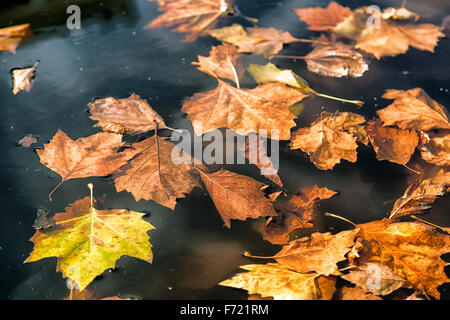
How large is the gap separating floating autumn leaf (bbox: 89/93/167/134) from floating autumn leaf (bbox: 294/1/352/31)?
0.85 m

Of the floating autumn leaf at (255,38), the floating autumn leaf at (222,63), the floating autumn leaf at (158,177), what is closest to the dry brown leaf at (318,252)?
the floating autumn leaf at (158,177)

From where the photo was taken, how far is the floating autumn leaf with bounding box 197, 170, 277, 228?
93 cm

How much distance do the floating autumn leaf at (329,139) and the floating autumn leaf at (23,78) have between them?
0.95 metres

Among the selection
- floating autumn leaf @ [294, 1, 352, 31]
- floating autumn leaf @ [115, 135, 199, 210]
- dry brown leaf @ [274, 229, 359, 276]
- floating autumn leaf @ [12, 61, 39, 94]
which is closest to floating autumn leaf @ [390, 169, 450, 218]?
dry brown leaf @ [274, 229, 359, 276]

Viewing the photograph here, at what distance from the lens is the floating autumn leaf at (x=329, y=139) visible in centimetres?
107

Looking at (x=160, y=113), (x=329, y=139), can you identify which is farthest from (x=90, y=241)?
(x=329, y=139)

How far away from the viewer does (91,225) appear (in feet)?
2.97

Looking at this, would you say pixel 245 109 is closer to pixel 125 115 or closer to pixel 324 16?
pixel 125 115

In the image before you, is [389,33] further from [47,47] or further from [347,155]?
[47,47]

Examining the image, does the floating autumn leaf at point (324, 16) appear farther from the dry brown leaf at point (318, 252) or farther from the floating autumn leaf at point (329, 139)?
the dry brown leaf at point (318, 252)

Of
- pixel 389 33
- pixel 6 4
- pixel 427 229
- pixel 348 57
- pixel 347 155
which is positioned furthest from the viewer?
pixel 6 4

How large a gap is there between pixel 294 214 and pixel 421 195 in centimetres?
34
